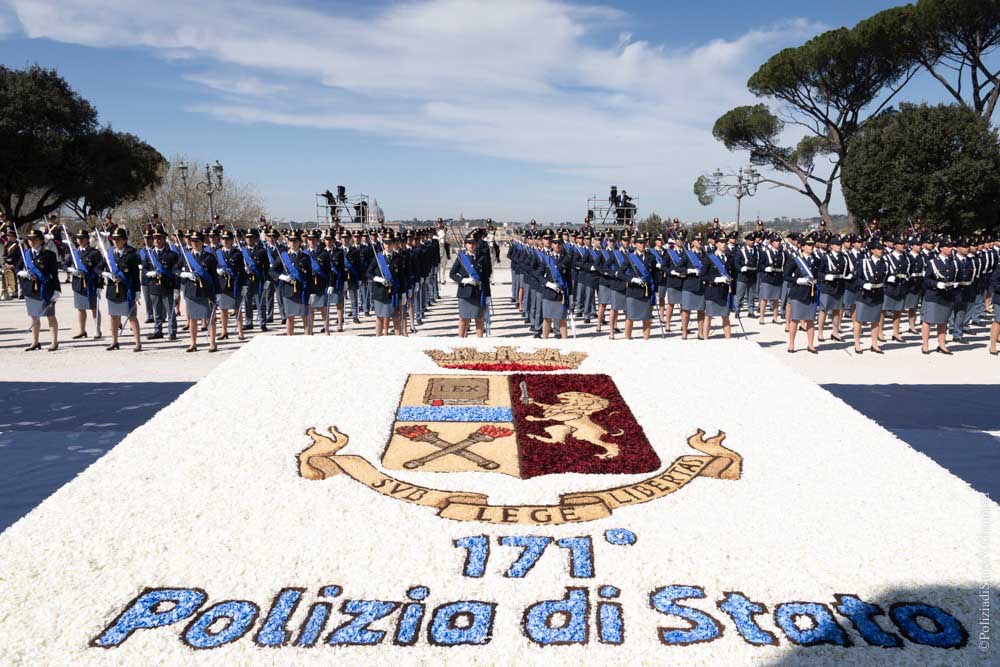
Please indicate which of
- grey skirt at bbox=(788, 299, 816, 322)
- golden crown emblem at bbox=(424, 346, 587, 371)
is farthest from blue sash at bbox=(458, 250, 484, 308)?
grey skirt at bbox=(788, 299, 816, 322)

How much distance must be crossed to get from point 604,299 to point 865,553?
31.8 ft

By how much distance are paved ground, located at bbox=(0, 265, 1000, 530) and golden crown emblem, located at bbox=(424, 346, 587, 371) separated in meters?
0.87

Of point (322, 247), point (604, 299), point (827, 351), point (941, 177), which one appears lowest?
point (827, 351)

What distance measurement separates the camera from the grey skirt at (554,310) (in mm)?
11141

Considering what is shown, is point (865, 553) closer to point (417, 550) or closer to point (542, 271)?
point (417, 550)

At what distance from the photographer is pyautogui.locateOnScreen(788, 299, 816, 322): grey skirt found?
1074cm

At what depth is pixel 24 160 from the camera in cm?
2883

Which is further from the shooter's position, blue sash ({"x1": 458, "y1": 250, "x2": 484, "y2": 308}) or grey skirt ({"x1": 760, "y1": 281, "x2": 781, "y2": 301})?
grey skirt ({"x1": 760, "y1": 281, "x2": 781, "y2": 301})

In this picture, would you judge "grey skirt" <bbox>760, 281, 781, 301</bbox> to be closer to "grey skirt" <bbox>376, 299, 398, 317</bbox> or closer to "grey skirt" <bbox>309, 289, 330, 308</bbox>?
"grey skirt" <bbox>376, 299, 398, 317</bbox>

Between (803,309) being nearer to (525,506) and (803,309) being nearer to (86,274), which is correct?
(525,506)

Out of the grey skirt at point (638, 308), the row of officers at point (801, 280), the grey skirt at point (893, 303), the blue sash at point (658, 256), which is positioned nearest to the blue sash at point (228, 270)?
the row of officers at point (801, 280)

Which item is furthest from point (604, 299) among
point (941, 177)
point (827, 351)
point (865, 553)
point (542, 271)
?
point (941, 177)

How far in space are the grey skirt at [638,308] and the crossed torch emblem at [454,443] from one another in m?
6.74

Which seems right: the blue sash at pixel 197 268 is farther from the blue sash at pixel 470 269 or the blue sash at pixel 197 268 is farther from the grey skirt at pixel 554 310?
the grey skirt at pixel 554 310
